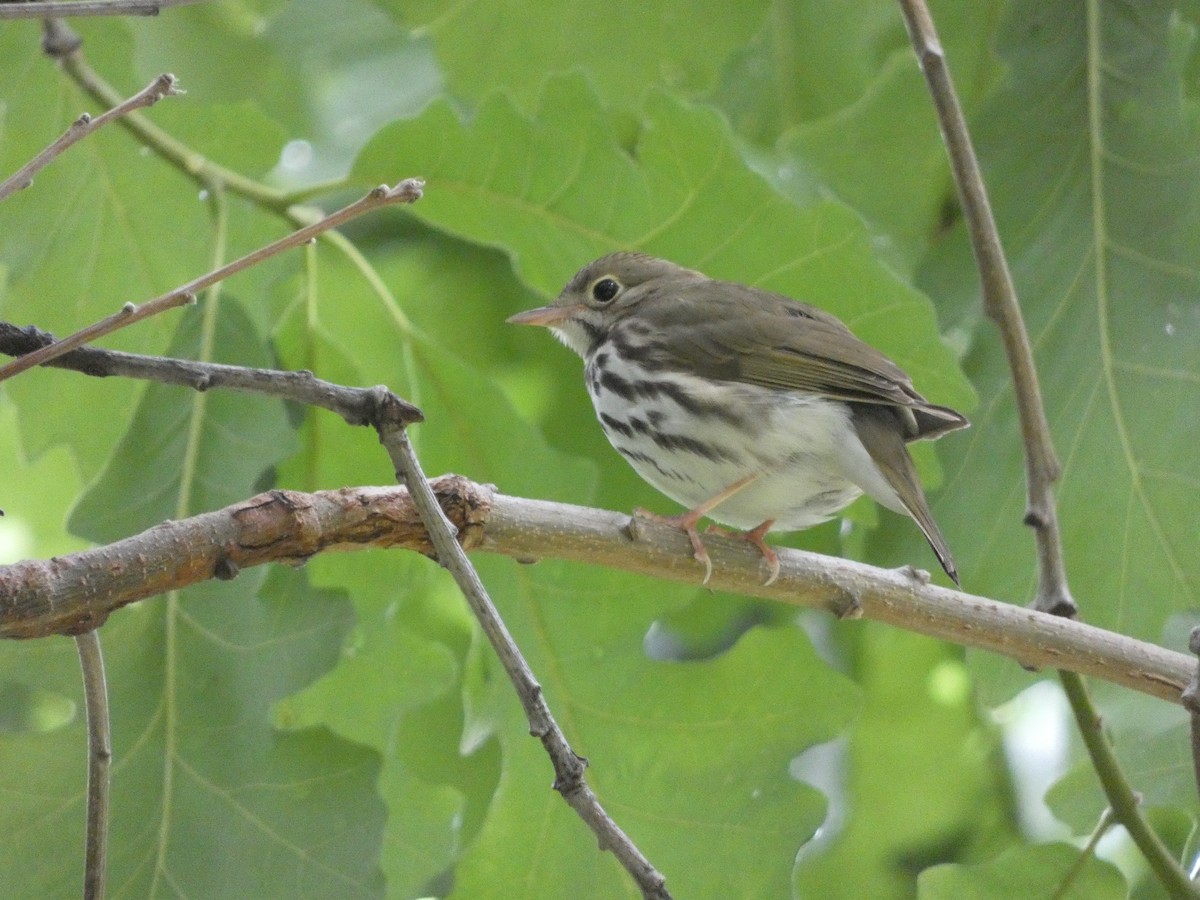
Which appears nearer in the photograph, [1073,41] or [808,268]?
[808,268]

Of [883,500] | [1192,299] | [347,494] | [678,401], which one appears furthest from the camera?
[1192,299]

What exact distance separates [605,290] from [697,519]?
90 centimetres

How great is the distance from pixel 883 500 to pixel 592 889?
3.05ft

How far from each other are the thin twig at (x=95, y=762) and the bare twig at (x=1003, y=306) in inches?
66.7

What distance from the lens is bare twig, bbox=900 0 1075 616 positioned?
268 cm

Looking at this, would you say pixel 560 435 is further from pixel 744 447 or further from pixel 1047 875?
pixel 1047 875

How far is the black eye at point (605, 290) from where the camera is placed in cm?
344

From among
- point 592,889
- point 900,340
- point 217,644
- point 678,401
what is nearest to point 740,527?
point 678,401

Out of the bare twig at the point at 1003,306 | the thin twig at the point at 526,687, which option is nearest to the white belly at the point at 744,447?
the bare twig at the point at 1003,306

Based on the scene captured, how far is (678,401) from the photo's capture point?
293 cm

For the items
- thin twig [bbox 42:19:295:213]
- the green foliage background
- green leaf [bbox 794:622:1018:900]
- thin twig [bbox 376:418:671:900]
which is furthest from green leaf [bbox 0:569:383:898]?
green leaf [bbox 794:622:1018:900]

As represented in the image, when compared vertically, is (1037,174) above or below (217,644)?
above

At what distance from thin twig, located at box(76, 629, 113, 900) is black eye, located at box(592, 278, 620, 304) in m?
1.92

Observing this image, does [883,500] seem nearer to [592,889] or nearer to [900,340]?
[900,340]
